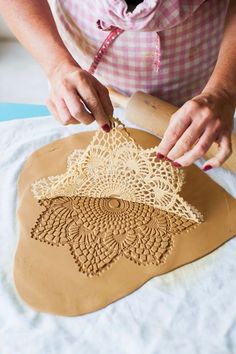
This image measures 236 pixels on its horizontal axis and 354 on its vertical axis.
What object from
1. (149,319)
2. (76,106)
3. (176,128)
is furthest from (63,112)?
(149,319)

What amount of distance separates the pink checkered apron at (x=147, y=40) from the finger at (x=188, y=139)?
0.19 m

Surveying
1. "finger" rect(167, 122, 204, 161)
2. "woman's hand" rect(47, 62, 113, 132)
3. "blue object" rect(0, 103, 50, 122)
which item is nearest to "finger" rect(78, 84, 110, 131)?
"woman's hand" rect(47, 62, 113, 132)

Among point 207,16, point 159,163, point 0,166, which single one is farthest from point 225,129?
point 0,166

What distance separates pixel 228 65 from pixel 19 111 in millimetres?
398

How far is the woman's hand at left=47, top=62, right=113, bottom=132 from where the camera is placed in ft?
1.84

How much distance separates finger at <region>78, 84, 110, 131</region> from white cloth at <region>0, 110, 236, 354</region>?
0.20 metres

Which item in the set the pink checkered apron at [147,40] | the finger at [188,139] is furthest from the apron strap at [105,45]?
the finger at [188,139]

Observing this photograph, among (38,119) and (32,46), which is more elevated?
(32,46)

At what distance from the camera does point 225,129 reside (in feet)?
1.82

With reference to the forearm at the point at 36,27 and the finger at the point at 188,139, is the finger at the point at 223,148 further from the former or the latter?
the forearm at the point at 36,27

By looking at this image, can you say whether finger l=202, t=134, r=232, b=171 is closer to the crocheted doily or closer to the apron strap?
the crocheted doily

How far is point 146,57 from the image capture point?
28.5 inches

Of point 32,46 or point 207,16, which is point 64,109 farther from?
point 207,16

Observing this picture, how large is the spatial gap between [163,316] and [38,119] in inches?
15.9
